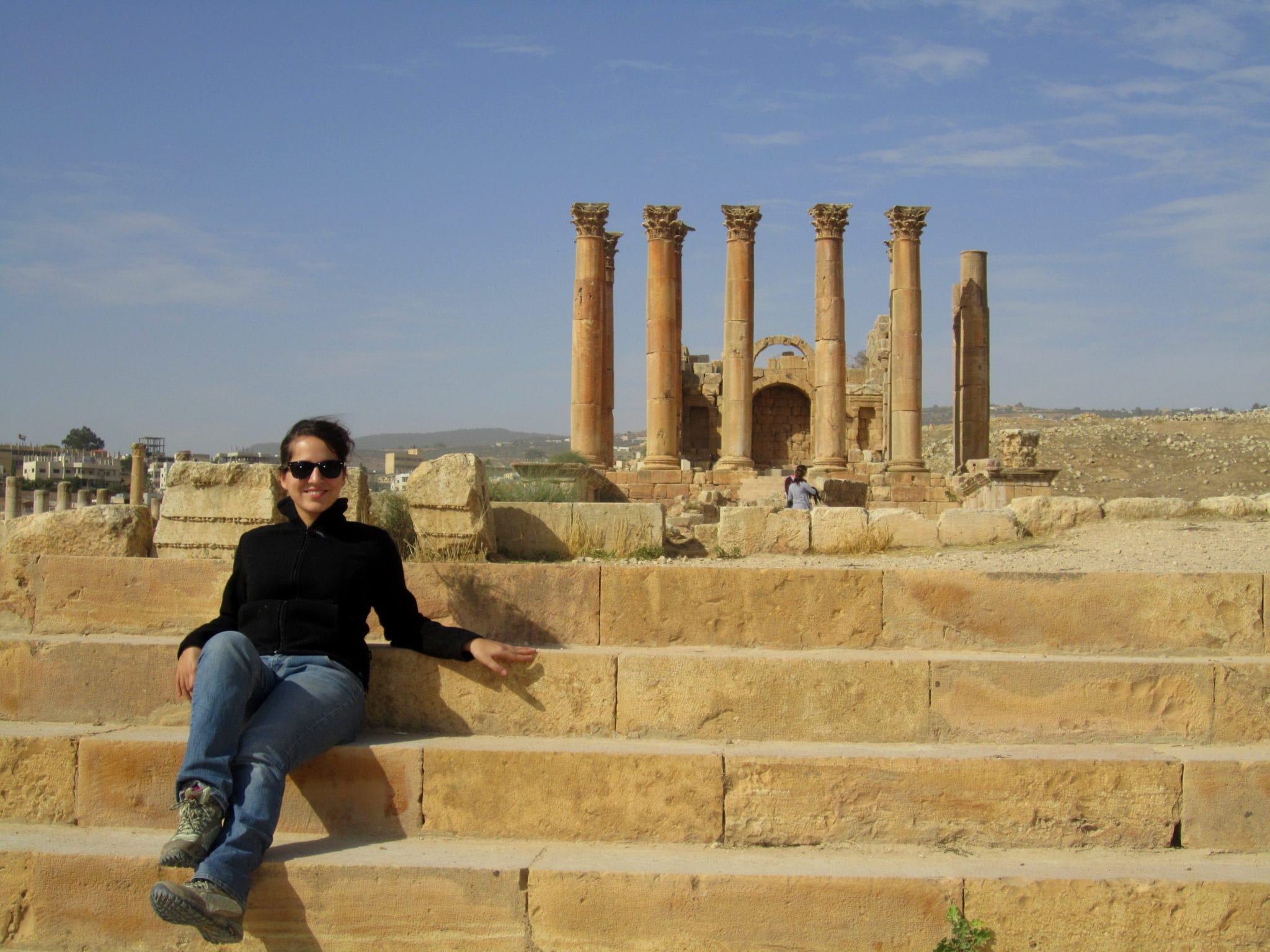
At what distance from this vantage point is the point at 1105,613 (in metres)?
5.46

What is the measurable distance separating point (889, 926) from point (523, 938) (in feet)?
4.64

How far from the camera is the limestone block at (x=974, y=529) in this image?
15.2m

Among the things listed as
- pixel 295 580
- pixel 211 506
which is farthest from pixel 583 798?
pixel 211 506

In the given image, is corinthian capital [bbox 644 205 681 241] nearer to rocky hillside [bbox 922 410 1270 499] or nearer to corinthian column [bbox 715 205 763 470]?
corinthian column [bbox 715 205 763 470]

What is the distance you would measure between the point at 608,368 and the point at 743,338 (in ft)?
13.0

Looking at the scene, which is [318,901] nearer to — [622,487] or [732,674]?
[732,674]

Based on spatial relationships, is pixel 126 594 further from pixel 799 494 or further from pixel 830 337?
pixel 830 337

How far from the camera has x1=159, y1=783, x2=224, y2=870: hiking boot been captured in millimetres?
3938

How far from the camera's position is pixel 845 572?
18.4 ft

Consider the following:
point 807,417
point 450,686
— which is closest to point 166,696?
point 450,686

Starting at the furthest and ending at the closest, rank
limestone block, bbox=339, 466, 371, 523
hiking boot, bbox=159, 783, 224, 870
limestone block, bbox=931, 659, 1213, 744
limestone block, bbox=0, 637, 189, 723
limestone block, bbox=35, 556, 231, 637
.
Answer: limestone block, bbox=339, 466, 371, 523 → limestone block, bbox=35, 556, 231, 637 → limestone block, bbox=0, 637, 189, 723 → limestone block, bbox=931, 659, 1213, 744 → hiking boot, bbox=159, 783, 224, 870

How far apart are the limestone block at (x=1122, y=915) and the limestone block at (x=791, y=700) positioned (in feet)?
3.21

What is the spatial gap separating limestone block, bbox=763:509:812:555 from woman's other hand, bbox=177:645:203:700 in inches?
410

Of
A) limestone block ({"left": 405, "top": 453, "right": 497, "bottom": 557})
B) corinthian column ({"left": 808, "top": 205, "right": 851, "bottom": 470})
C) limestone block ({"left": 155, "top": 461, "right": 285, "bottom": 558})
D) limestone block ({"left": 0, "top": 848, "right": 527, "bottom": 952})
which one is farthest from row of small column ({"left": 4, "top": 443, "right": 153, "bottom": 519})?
limestone block ({"left": 0, "top": 848, "right": 527, "bottom": 952})
